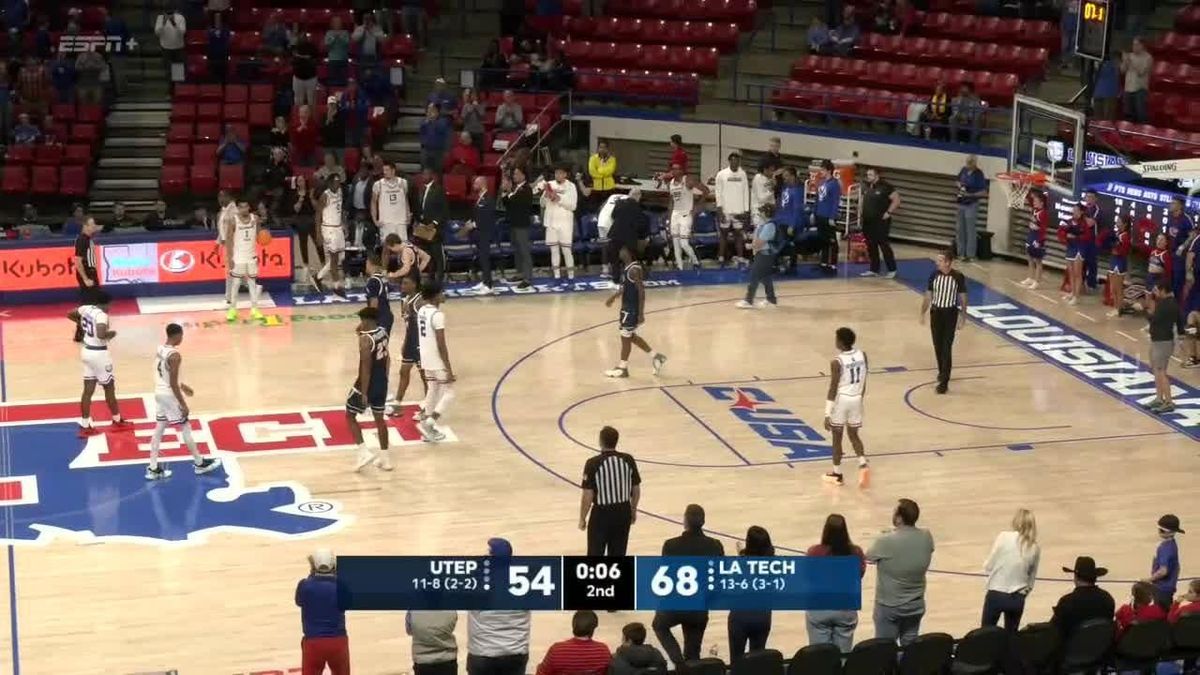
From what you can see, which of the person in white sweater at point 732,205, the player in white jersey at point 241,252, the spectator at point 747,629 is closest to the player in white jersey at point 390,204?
the player in white jersey at point 241,252

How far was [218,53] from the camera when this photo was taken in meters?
34.1

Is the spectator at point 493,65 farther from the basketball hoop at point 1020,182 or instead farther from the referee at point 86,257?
the referee at point 86,257

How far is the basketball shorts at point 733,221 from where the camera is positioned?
29344mm

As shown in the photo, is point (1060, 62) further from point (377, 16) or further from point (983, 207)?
point (377, 16)

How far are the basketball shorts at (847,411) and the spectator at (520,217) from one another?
31.0ft

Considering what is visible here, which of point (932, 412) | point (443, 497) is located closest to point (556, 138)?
point (932, 412)

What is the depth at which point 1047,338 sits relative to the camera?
2536 centimetres

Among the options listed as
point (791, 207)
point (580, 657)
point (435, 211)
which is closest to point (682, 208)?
point (791, 207)

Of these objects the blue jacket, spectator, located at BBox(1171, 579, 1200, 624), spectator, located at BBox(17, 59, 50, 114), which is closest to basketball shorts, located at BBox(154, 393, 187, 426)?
spectator, located at BBox(1171, 579, 1200, 624)

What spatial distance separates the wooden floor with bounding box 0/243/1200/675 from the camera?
16078 millimetres

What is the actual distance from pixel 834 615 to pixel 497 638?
2485mm

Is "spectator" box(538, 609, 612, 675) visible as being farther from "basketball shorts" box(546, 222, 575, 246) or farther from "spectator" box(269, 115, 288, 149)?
"spectator" box(269, 115, 288, 149)

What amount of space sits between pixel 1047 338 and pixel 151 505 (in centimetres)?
1240

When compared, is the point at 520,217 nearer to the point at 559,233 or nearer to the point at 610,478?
the point at 559,233
